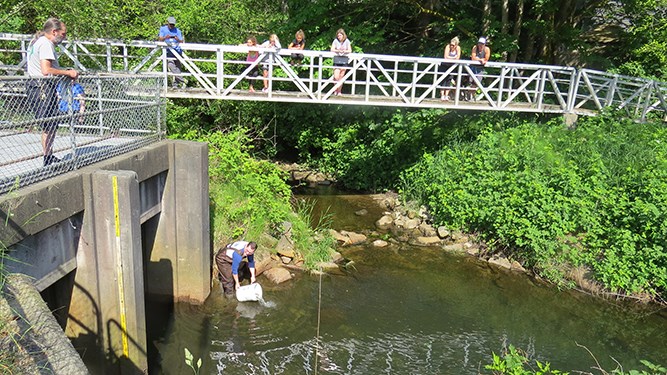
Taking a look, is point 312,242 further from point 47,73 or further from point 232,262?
point 47,73

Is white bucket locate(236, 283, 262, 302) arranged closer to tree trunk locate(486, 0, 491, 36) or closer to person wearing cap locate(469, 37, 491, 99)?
person wearing cap locate(469, 37, 491, 99)

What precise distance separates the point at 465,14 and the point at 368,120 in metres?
4.96

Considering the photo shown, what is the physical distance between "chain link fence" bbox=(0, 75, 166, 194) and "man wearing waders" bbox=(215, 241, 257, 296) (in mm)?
2318

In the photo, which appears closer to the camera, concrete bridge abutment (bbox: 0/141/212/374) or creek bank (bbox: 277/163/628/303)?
concrete bridge abutment (bbox: 0/141/212/374)

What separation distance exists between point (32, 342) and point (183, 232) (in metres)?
5.40

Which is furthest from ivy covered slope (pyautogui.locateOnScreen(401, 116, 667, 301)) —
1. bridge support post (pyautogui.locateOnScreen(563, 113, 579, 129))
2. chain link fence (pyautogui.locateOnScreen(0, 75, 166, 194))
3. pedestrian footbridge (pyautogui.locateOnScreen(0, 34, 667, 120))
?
chain link fence (pyautogui.locateOnScreen(0, 75, 166, 194))

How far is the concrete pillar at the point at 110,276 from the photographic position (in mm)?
6203

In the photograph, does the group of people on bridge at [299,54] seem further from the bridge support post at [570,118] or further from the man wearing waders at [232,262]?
the man wearing waders at [232,262]

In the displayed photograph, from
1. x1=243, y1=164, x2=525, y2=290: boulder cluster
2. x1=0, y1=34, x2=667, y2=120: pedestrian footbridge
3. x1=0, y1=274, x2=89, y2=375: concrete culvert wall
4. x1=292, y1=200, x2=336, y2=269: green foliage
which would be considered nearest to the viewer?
x1=0, y1=274, x2=89, y2=375: concrete culvert wall

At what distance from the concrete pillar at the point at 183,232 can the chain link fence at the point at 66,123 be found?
2.41 feet

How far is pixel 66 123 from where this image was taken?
260 inches

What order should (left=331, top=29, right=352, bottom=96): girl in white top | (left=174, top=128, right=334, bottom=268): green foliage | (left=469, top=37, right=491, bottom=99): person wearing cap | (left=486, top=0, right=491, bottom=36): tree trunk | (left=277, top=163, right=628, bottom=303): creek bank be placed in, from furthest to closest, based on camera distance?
(left=486, top=0, right=491, bottom=36): tree trunk < (left=469, top=37, right=491, bottom=99): person wearing cap < (left=331, top=29, right=352, bottom=96): girl in white top < (left=277, top=163, right=628, bottom=303): creek bank < (left=174, top=128, right=334, bottom=268): green foliage

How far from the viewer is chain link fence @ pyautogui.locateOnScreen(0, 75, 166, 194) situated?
5684 mm

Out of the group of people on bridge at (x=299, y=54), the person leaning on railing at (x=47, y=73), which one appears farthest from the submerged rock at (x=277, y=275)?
Result: the person leaning on railing at (x=47, y=73)
